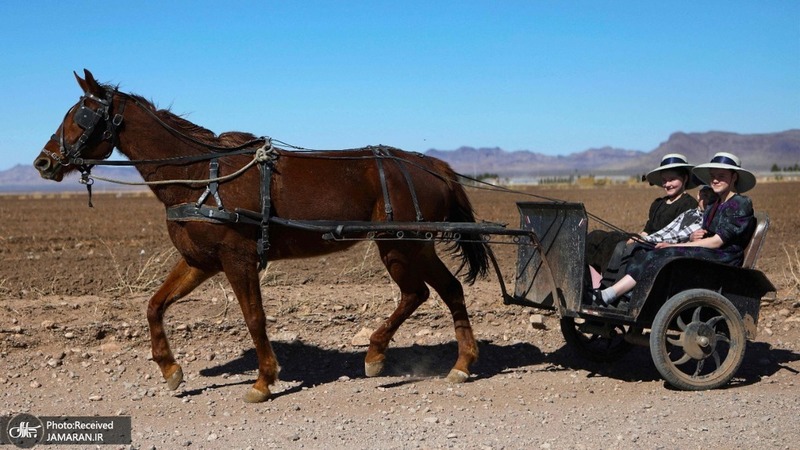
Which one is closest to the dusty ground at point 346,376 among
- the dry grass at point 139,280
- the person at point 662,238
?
the dry grass at point 139,280

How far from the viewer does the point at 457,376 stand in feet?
24.0

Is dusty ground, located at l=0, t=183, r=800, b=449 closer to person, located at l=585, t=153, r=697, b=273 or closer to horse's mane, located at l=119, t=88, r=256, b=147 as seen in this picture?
person, located at l=585, t=153, r=697, b=273

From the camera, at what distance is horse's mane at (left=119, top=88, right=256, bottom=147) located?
7080 millimetres

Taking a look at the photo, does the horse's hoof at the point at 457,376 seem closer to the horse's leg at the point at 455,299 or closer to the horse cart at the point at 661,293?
the horse's leg at the point at 455,299

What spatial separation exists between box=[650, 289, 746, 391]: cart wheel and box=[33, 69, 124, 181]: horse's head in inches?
A: 180

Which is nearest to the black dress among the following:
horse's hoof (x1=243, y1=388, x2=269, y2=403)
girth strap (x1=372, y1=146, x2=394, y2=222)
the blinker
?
girth strap (x1=372, y1=146, x2=394, y2=222)

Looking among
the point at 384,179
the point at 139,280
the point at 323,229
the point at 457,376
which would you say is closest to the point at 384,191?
Answer: the point at 384,179

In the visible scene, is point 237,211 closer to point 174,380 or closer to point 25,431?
point 174,380

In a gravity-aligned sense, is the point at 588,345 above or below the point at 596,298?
below

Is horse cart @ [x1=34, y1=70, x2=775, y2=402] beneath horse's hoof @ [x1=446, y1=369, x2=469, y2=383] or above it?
above

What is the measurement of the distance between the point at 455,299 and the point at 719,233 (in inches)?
91.3

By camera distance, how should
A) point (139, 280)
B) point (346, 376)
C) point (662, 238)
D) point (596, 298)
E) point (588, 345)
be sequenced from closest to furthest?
point (596, 298), point (662, 238), point (346, 376), point (588, 345), point (139, 280)

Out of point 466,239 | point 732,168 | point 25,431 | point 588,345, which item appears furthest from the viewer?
point 588,345

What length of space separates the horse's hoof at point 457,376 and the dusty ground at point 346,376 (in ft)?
0.31
